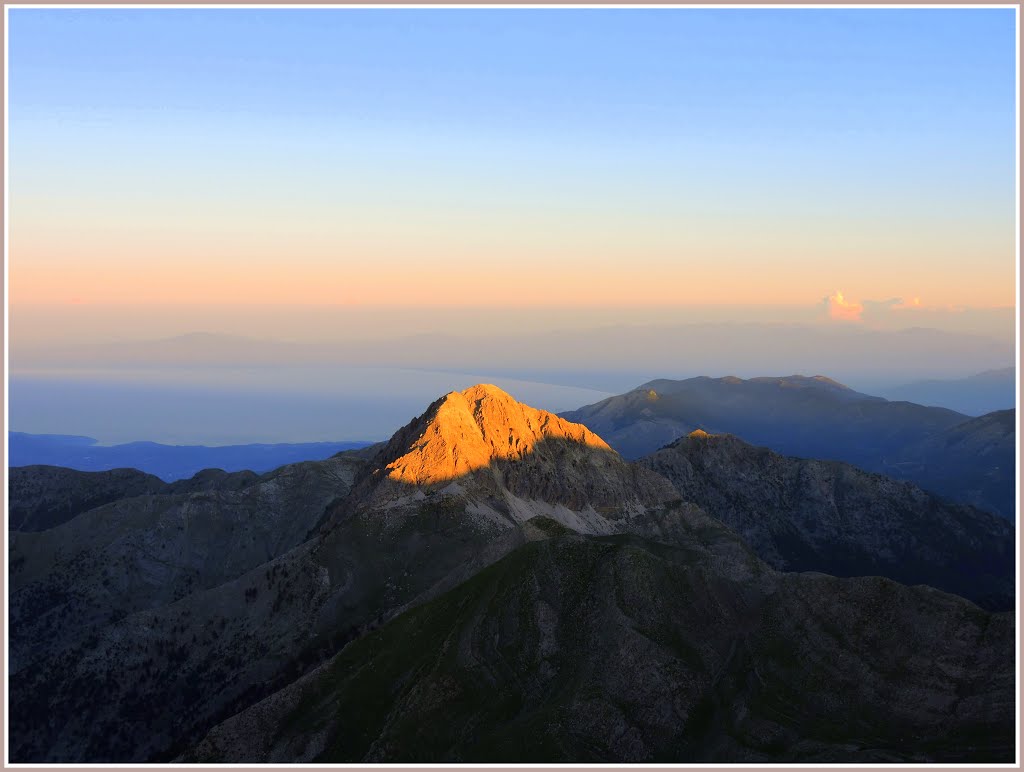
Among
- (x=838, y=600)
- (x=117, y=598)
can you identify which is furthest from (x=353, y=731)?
(x=117, y=598)

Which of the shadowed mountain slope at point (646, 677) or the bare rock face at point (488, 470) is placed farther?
the bare rock face at point (488, 470)

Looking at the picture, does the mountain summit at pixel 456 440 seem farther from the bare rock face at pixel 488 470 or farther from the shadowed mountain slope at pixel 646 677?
the shadowed mountain slope at pixel 646 677

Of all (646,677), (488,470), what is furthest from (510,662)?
(488,470)

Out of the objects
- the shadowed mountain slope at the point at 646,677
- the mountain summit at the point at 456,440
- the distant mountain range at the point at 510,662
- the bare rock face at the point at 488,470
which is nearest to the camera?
the shadowed mountain slope at the point at 646,677

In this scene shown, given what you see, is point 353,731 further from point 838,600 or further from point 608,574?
point 838,600

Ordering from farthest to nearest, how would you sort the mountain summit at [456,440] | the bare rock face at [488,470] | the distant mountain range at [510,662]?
the mountain summit at [456,440], the bare rock face at [488,470], the distant mountain range at [510,662]

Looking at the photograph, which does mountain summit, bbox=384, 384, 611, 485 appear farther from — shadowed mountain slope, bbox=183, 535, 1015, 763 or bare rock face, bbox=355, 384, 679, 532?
shadowed mountain slope, bbox=183, 535, 1015, 763

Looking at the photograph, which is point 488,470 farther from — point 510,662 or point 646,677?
point 646,677

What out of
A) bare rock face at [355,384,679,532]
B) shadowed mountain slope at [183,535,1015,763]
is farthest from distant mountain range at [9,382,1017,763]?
bare rock face at [355,384,679,532]

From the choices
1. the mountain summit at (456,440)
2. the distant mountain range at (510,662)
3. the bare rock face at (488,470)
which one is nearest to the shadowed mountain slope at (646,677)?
the distant mountain range at (510,662)
